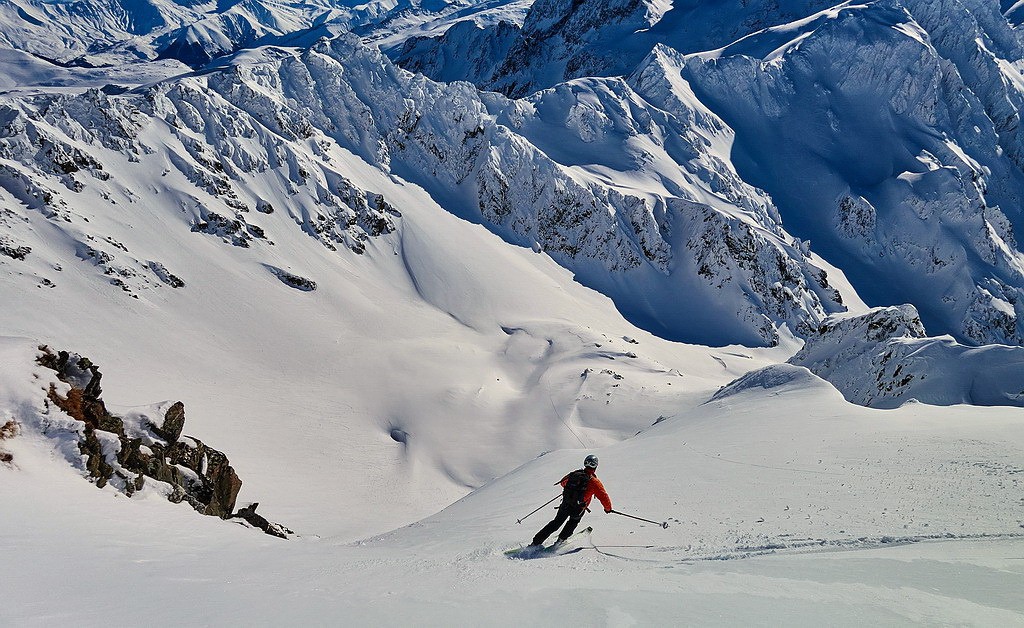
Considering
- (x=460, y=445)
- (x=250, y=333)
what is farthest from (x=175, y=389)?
(x=460, y=445)

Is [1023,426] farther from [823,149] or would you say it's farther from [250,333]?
[823,149]

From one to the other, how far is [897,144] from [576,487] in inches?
4722

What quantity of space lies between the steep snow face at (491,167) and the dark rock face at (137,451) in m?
44.9

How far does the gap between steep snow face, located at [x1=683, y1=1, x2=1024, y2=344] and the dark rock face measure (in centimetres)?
9385

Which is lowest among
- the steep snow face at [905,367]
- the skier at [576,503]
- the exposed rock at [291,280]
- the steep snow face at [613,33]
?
the skier at [576,503]

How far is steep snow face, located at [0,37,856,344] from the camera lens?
6506 centimetres

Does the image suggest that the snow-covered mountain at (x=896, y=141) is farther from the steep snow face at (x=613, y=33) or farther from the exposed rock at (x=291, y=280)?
the exposed rock at (x=291, y=280)

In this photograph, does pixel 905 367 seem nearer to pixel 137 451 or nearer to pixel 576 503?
pixel 576 503

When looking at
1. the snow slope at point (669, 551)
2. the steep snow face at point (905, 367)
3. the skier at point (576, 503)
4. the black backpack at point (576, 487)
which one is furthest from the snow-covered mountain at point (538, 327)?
the black backpack at point (576, 487)

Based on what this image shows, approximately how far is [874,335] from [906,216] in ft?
255

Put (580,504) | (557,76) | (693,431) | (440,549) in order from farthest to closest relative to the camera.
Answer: (557,76), (693,431), (440,549), (580,504)

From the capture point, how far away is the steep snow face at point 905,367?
73.4 ft

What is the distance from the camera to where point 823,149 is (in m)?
106

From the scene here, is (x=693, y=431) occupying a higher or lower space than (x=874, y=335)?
lower
